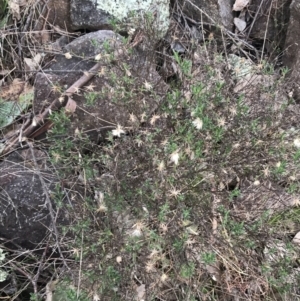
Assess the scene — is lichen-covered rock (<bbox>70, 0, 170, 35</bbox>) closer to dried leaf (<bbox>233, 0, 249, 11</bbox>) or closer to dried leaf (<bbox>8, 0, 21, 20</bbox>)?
dried leaf (<bbox>8, 0, 21, 20</bbox>)

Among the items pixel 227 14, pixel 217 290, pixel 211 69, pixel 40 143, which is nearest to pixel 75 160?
pixel 40 143

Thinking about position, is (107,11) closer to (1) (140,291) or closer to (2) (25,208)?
(2) (25,208)

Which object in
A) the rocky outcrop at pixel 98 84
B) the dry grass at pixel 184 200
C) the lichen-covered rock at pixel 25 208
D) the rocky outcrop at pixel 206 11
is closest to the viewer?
the dry grass at pixel 184 200

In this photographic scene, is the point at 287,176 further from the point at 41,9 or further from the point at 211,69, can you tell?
the point at 41,9

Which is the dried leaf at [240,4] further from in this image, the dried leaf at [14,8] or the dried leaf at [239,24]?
the dried leaf at [14,8]

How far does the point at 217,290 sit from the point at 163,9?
133cm

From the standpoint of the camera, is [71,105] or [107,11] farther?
[107,11]

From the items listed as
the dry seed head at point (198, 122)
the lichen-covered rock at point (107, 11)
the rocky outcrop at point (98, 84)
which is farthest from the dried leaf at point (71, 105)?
the dry seed head at point (198, 122)

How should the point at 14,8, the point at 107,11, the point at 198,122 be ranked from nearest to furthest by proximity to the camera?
the point at 198,122, the point at 107,11, the point at 14,8

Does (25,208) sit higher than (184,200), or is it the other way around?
(184,200)

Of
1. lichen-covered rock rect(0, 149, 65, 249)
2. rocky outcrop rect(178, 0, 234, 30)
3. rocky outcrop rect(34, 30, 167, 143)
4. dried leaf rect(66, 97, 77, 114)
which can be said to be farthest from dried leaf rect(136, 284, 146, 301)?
rocky outcrop rect(178, 0, 234, 30)

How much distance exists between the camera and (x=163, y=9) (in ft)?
7.88

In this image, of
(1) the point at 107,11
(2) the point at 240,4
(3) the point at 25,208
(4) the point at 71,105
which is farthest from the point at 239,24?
(3) the point at 25,208

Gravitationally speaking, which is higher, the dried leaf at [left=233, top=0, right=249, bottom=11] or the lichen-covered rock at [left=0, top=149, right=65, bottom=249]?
the dried leaf at [left=233, top=0, right=249, bottom=11]
